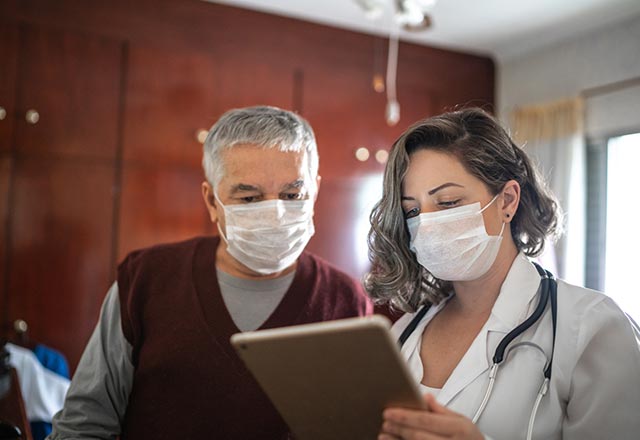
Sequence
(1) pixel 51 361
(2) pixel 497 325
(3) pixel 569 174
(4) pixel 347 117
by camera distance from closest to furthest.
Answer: (2) pixel 497 325 → (1) pixel 51 361 → (3) pixel 569 174 → (4) pixel 347 117

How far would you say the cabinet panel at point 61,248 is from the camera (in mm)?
3043

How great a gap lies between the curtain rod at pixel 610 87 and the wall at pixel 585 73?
27 millimetres

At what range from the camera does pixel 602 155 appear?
3.77 m

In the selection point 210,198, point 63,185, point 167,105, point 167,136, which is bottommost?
point 210,198

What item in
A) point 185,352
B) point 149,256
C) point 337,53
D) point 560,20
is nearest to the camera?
point 185,352

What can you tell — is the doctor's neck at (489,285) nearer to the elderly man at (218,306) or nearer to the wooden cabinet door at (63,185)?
the elderly man at (218,306)

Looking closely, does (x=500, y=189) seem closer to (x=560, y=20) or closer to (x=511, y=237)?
(x=511, y=237)

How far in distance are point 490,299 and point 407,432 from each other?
1.73ft

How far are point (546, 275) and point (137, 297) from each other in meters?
0.94

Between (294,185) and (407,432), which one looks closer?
(407,432)

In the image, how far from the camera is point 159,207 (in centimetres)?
337

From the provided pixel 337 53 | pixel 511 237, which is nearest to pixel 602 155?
pixel 337 53

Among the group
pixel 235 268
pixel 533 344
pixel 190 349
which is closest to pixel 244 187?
pixel 235 268

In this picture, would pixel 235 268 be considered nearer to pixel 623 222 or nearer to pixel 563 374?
pixel 563 374
